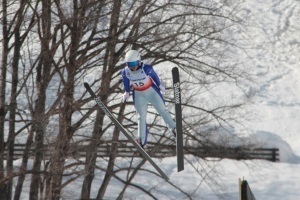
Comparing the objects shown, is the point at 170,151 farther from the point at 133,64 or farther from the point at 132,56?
the point at 132,56

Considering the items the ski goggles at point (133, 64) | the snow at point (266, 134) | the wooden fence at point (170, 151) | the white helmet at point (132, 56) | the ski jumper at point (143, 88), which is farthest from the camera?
the snow at point (266, 134)

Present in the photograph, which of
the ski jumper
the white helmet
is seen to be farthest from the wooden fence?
the white helmet

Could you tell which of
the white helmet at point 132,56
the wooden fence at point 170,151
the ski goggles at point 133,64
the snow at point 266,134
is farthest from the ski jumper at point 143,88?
the snow at point 266,134

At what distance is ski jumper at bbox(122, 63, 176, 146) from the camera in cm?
789

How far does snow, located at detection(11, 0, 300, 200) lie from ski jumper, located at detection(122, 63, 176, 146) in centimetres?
1546

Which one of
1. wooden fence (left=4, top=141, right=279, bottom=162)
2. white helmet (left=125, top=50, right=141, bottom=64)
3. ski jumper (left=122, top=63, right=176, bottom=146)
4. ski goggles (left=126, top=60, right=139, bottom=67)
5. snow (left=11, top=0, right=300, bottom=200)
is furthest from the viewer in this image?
snow (left=11, top=0, right=300, bottom=200)

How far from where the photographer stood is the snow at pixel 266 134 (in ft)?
101

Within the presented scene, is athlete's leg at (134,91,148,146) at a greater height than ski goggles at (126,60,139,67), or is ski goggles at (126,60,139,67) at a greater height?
ski goggles at (126,60,139,67)

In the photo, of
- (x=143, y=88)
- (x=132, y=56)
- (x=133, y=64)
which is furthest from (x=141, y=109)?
(x=132, y=56)

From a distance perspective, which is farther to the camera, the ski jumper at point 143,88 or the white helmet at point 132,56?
the ski jumper at point 143,88

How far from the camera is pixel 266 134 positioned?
3503 centimetres

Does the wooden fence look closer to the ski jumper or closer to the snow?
the snow

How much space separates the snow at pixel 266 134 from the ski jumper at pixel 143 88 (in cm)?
1546

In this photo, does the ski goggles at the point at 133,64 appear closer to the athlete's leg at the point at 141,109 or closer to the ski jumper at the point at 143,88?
the ski jumper at the point at 143,88
